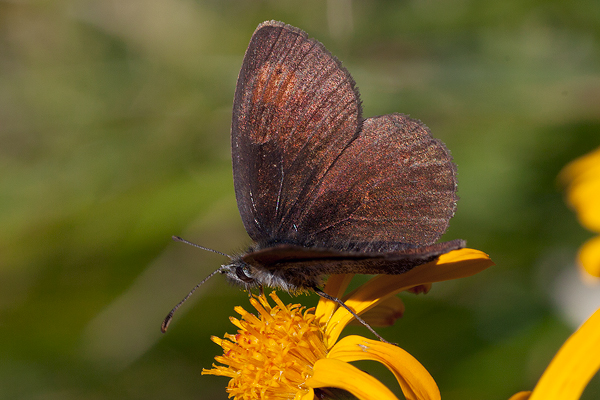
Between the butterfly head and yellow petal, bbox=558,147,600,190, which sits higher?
yellow petal, bbox=558,147,600,190

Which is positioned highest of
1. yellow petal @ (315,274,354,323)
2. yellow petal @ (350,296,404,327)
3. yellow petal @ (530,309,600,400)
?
yellow petal @ (530,309,600,400)

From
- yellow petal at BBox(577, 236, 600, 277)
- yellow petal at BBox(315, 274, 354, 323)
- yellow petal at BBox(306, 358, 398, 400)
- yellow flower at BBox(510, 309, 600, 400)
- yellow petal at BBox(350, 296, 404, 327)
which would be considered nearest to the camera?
yellow flower at BBox(510, 309, 600, 400)

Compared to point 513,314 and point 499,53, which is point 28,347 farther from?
point 499,53

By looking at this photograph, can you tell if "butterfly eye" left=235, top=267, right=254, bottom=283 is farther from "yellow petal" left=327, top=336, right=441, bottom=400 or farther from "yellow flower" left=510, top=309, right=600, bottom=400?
"yellow flower" left=510, top=309, right=600, bottom=400

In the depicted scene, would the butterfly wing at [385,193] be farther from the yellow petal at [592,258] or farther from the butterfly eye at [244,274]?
the yellow petal at [592,258]

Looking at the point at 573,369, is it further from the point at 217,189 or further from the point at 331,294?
the point at 217,189

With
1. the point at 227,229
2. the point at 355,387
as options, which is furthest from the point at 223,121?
the point at 355,387

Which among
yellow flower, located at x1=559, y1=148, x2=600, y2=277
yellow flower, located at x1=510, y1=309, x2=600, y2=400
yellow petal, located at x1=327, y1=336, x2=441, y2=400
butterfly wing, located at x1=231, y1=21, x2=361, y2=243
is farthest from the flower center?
yellow flower, located at x1=559, y1=148, x2=600, y2=277

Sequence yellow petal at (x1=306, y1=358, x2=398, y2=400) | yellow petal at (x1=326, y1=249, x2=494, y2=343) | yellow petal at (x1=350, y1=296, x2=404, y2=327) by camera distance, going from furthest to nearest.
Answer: yellow petal at (x1=350, y1=296, x2=404, y2=327) < yellow petal at (x1=326, y1=249, x2=494, y2=343) < yellow petal at (x1=306, y1=358, x2=398, y2=400)
